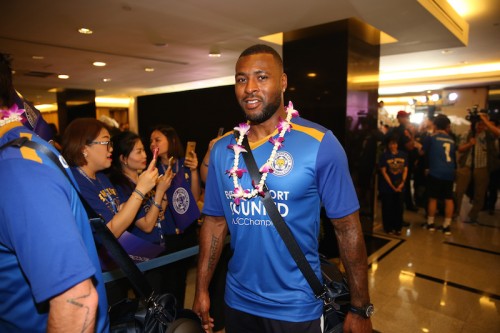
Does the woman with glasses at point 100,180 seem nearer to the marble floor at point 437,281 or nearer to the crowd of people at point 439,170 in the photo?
the marble floor at point 437,281

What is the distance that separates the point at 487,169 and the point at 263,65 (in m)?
6.30

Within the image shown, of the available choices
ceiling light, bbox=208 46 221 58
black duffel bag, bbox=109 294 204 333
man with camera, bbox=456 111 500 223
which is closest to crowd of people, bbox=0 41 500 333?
black duffel bag, bbox=109 294 204 333

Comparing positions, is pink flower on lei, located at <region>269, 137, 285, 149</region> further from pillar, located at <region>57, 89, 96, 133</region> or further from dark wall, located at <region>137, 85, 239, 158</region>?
pillar, located at <region>57, 89, 96, 133</region>

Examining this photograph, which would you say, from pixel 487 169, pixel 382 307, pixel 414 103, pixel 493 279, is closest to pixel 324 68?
pixel 382 307

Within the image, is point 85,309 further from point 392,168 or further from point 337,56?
point 392,168

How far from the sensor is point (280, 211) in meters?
1.38

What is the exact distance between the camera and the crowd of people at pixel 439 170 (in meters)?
5.35

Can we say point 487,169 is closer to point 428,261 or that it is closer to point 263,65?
point 428,261

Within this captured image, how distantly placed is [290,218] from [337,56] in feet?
11.3

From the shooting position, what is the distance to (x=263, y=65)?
4.76 feet

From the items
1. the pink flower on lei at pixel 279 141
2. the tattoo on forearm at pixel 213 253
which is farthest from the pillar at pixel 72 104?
the pink flower on lei at pixel 279 141

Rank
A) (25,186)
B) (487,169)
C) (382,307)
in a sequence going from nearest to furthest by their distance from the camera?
(25,186), (382,307), (487,169)

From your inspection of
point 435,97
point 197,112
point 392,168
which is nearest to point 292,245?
point 392,168

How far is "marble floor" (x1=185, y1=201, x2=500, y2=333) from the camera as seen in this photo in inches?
113
